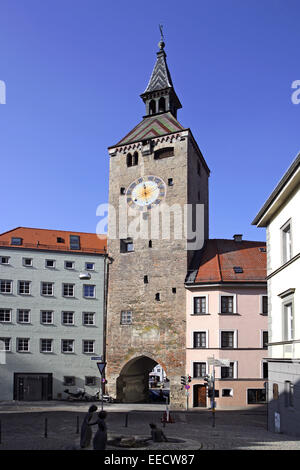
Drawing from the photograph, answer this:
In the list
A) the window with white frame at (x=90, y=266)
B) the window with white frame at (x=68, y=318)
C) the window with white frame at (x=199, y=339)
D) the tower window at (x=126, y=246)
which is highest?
the tower window at (x=126, y=246)

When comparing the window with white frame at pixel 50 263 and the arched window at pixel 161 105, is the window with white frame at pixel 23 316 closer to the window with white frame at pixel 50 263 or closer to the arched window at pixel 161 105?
the window with white frame at pixel 50 263

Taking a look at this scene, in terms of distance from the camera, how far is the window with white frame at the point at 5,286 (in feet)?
154

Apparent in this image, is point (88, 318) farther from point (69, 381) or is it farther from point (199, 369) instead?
point (199, 369)

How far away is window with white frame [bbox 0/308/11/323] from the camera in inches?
1820

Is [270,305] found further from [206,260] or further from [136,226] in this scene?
[136,226]

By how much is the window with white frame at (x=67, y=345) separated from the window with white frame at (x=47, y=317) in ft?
7.02

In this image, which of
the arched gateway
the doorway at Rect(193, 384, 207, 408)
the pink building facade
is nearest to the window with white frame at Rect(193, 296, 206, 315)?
the pink building facade

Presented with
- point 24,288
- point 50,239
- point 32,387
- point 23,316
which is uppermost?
point 50,239

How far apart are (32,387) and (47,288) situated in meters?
8.87

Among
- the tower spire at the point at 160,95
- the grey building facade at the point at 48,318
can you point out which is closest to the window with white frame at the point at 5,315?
the grey building facade at the point at 48,318

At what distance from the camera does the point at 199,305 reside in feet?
143

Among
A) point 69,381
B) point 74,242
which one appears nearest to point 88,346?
point 69,381

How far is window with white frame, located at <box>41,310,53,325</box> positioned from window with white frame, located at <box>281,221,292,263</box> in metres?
28.5

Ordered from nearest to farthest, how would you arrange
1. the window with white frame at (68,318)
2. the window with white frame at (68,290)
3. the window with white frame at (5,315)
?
the window with white frame at (5,315) → the window with white frame at (68,318) → the window with white frame at (68,290)
